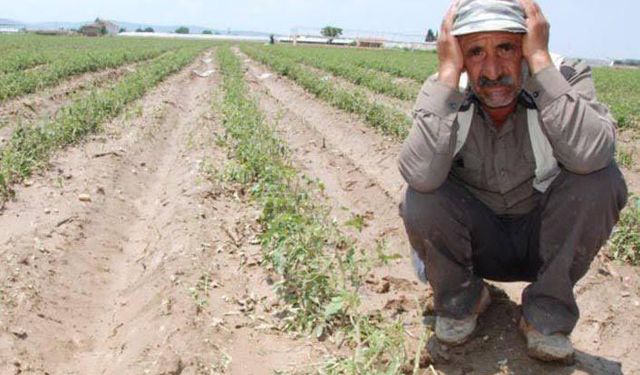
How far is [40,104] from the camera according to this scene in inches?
376

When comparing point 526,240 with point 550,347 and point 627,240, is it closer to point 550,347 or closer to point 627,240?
point 550,347

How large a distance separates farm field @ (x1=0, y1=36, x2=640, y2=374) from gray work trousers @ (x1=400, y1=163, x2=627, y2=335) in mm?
232

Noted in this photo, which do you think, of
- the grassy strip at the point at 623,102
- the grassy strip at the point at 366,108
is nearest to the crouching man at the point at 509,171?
the grassy strip at the point at 366,108

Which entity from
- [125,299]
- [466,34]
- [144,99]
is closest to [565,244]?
[466,34]

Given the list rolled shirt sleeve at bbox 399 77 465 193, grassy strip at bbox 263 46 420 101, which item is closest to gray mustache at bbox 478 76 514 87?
rolled shirt sleeve at bbox 399 77 465 193

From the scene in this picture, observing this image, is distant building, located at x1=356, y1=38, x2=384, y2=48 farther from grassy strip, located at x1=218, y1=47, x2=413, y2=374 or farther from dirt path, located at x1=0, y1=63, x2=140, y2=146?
grassy strip, located at x1=218, y1=47, x2=413, y2=374

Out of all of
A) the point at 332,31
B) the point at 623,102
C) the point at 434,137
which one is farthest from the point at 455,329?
the point at 332,31

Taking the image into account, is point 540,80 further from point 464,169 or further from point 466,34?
point 464,169

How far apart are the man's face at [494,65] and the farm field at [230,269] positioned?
2.92 ft

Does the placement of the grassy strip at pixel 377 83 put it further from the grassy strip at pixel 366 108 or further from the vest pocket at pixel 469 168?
the vest pocket at pixel 469 168

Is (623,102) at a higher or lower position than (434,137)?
lower

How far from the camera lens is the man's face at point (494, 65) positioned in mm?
2348

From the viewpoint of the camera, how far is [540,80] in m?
2.28

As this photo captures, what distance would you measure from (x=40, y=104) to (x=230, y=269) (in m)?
7.10
